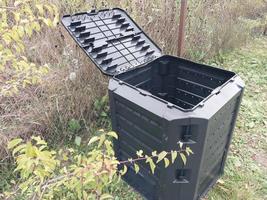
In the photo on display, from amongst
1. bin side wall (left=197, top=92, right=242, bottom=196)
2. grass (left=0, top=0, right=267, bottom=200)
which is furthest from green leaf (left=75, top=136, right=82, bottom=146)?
bin side wall (left=197, top=92, right=242, bottom=196)

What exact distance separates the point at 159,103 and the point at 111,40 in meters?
0.62

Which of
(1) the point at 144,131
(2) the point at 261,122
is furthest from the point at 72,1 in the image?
(2) the point at 261,122

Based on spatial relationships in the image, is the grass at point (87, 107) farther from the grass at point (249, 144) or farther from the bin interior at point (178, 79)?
Answer: the bin interior at point (178, 79)

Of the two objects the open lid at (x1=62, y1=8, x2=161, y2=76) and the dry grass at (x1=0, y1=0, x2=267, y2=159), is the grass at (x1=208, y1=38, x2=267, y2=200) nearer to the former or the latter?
the dry grass at (x1=0, y1=0, x2=267, y2=159)

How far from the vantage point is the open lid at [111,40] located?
154 centimetres

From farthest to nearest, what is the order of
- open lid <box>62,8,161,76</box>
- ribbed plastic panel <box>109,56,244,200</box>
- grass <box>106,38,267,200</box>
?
grass <box>106,38,267,200</box> < open lid <box>62,8,161,76</box> < ribbed plastic panel <box>109,56,244,200</box>

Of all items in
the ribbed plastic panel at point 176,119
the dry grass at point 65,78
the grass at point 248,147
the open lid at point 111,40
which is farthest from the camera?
the dry grass at point 65,78

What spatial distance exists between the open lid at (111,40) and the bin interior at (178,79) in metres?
0.06

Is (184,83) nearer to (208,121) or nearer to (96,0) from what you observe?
(208,121)

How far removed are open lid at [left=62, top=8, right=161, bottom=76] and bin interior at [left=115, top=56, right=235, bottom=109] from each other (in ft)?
0.20

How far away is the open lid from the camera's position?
154 centimetres

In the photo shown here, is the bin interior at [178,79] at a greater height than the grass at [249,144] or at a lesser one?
greater

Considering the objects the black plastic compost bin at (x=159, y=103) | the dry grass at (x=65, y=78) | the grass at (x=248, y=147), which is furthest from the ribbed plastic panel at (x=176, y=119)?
the dry grass at (x=65, y=78)

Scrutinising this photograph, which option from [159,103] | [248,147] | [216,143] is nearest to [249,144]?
[248,147]
